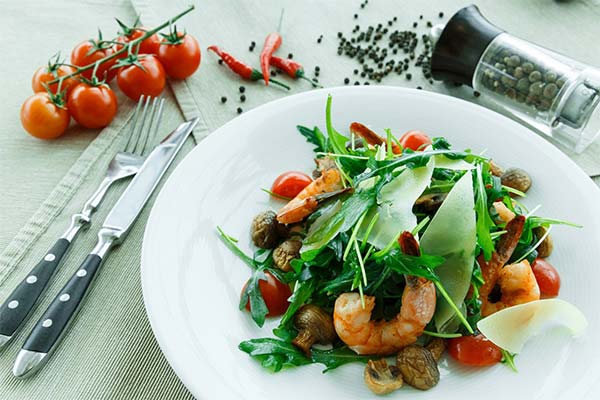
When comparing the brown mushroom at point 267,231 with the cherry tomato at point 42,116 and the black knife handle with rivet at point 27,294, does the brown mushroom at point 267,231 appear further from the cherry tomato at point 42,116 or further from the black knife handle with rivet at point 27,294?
the cherry tomato at point 42,116

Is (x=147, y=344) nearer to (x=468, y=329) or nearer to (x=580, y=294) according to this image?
(x=468, y=329)

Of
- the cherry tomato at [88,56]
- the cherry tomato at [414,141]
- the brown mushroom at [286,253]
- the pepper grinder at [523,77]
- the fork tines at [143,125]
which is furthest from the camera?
the cherry tomato at [88,56]

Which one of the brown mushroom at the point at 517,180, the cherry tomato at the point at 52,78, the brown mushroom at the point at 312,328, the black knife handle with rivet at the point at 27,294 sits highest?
the brown mushroom at the point at 517,180

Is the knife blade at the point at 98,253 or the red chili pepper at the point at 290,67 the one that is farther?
the red chili pepper at the point at 290,67

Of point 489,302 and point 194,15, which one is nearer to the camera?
point 489,302

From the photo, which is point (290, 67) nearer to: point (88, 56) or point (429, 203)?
point (88, 56)

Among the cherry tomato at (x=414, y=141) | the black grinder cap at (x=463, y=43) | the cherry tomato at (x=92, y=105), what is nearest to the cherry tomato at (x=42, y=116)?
the cherry tomato at (x=92, y=105)

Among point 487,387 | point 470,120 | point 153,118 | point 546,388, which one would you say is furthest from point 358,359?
point 153,118
